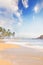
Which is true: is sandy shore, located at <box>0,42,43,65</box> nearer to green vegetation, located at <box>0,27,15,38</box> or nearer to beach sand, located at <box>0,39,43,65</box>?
beach sand, located at <box>0,39,43,65</box>

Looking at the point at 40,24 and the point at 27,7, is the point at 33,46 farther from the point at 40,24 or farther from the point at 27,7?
the point at 27,7

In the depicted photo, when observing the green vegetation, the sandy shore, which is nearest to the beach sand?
the sandy shore

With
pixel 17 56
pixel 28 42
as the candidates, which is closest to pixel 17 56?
pixel 17 56

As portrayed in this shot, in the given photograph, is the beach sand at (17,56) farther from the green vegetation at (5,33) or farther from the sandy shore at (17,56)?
the green vegetation at (5,33)

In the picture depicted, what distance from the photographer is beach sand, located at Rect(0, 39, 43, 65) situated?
142 cm

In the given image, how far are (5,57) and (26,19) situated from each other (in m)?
0.60

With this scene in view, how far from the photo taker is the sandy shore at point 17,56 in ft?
4.65

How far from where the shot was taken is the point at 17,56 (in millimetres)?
1544

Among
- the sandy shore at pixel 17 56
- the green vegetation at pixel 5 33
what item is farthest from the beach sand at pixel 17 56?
the green vegetation at pixel 5 33

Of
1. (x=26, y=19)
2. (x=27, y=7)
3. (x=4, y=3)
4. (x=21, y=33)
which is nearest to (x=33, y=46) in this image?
(x=21, y=33)

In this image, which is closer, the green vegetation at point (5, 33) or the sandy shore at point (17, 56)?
the sandy shore at point (17, 56)

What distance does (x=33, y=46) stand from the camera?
186cm

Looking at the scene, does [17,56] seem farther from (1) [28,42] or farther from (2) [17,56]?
(1) [28,42]

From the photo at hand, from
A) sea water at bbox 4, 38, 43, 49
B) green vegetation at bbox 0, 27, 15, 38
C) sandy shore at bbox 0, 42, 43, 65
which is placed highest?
green vegetation at bbox 0, 27, 15, 38
